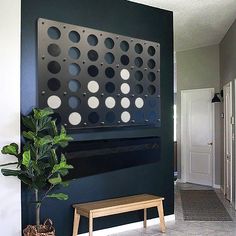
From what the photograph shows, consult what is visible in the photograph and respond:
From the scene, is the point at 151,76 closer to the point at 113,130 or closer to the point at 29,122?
the point at 113,130

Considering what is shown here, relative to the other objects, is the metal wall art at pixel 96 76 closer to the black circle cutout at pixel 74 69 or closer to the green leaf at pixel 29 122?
the black circle cutout at pixel 74 69

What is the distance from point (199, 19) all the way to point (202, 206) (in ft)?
9.72

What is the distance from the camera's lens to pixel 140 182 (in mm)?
4633

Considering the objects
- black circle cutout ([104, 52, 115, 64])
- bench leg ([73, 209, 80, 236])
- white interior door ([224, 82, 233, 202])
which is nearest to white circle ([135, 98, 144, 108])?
black circle cutout ([104, 52, 115, 64])

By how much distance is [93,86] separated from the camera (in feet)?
13.6

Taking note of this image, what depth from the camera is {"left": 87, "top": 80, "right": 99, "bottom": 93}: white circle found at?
4121mm

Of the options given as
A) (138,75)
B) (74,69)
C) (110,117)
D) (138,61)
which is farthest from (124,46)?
(110,117)

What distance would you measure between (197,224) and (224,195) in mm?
2004

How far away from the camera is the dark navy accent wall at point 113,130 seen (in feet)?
12.0

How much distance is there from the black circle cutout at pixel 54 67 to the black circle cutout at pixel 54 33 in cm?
28

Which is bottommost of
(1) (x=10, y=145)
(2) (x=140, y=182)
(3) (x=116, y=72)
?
(2) (x=140, y=182)

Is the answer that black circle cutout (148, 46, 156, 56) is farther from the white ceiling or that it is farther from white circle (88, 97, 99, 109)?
white circle (88, 97, 99, 109)

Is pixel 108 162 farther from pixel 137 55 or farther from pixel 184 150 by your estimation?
pixel 184 150

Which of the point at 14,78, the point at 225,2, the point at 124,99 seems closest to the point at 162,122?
the point at 124,99
